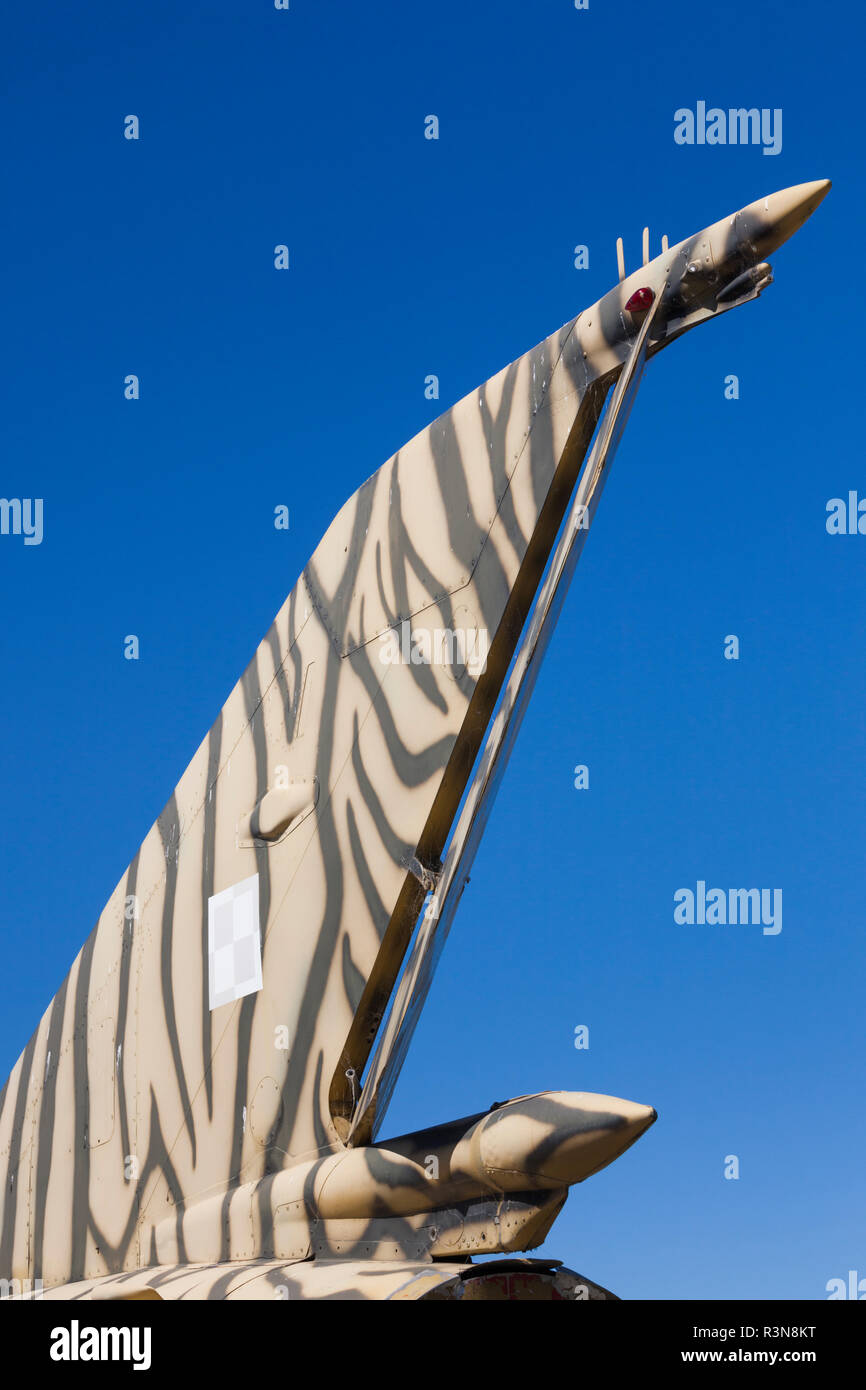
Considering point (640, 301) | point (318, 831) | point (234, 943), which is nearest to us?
point (640, 301)

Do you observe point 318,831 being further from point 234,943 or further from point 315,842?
point 234,943

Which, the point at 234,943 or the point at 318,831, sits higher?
the point at 318,831

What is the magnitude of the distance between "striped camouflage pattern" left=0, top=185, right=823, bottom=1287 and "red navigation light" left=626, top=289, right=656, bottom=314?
2.5 inches

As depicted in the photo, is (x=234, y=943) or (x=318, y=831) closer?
(x=318, y=831)

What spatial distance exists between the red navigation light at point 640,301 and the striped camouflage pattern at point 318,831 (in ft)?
0.21

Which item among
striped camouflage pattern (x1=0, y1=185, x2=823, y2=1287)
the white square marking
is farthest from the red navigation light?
the white square marking

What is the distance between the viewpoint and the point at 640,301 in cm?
795

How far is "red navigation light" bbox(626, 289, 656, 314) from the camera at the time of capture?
26.0 ft

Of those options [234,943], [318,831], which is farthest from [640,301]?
[234,943]

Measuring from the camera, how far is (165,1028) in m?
9.65

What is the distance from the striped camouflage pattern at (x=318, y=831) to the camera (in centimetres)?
820

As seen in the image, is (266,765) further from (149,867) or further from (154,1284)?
(154,1284)

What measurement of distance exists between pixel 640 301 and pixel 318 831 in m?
3.72
